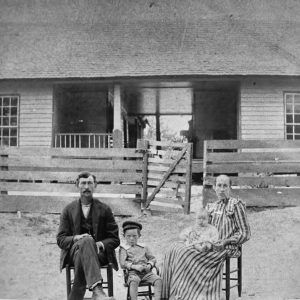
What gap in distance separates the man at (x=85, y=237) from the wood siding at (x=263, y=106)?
8.63 meters

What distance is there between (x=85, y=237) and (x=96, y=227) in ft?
0.91

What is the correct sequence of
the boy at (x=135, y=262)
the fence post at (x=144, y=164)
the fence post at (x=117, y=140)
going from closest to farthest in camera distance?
the boy at (x=135, y=262), the fence post at (x=144, y=164), the fence post at (x=117, y=140)

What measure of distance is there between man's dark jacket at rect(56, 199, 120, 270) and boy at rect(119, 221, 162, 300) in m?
0.10

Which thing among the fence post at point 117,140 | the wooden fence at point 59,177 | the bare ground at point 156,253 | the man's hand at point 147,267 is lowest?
the bare ground at point 156,253

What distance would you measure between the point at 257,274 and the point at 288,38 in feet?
29.8

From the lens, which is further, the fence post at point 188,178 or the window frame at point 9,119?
the window frame at point 9,119

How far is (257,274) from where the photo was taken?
17.4 feet

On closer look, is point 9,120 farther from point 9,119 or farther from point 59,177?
point 59,177

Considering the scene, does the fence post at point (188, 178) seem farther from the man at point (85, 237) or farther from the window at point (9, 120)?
the window at point (9, 120)

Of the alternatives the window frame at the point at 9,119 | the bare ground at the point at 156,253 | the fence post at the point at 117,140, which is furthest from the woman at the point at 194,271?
the window frame at the point at 9,119

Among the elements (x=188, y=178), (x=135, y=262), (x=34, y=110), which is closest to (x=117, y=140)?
(x=188, y=178)

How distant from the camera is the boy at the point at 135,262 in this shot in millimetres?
3848

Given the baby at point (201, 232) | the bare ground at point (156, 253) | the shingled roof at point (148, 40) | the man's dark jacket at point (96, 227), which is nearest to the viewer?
the man's dark jacket at point (96, 227)

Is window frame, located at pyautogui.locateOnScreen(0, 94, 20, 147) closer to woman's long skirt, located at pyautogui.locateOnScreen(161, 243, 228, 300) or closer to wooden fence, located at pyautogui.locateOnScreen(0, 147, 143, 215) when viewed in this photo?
wooden fence, located at pyautogui.locateOnScreen(0, 147, 143, 215)
